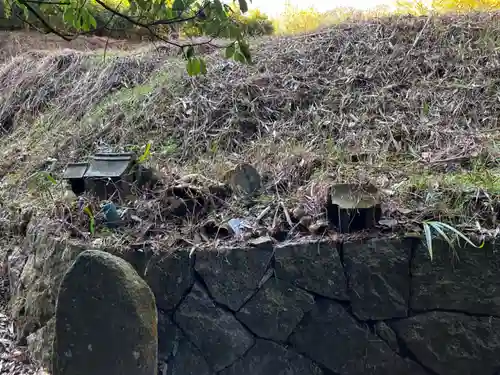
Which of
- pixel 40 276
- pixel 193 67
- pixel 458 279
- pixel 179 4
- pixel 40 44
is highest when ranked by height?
pixel 179 4

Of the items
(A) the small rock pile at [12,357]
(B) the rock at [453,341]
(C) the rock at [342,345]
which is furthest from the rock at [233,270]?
(A) the small rock pile at [12,357]

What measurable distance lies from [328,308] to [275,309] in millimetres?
281

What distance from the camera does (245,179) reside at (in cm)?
354

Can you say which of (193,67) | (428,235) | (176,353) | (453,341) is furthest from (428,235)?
(193,67)

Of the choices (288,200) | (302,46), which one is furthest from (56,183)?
(302,46)

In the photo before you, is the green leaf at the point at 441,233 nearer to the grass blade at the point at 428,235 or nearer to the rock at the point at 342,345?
the grass blade at the point at 428,235

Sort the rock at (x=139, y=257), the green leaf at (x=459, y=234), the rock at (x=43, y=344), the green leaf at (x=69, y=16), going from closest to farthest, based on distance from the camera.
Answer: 1. the green leaf at (x=69, y=16)
2. the green leaf at (x=459, y=234)
3. the rock at (x=139, y=257)
4. the rock at (x=43, y=344)

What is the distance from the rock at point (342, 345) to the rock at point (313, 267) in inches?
3.4

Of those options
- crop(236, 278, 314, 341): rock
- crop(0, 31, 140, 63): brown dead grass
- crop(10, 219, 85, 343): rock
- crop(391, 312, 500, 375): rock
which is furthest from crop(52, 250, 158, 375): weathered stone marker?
crop(0, 31, 140, 63): brown dead grass

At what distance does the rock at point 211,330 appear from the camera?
3020mm

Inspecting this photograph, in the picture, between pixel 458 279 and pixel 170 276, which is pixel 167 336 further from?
pixel 458 279

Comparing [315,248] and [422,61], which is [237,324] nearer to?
[315,248]

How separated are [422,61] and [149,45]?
352 centimetres

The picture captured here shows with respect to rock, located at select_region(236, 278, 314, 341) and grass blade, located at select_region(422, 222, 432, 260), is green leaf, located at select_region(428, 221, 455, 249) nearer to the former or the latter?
grass blade, located at select_region(422, 222, 432, 260)
